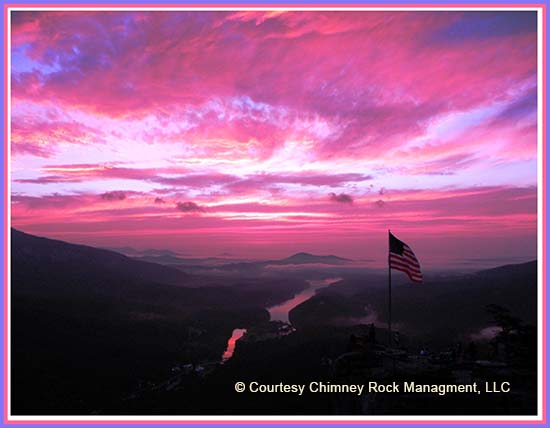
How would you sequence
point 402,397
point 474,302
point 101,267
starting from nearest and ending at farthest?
1. point 402,397
2. point 474,302
3. point 101,267

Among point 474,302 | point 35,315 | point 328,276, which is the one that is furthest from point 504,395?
point 328,276

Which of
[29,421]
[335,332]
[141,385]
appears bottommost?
[141,385]

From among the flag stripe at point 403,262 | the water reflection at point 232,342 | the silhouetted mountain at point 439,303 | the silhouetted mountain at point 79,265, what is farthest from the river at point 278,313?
the flag stripe at point 403,262

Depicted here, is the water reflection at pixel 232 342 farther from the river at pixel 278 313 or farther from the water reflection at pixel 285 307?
the water reflection at pixel 285 307

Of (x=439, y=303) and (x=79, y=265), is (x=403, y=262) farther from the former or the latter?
(x=79, y=265)

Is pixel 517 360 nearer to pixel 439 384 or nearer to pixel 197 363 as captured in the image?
pixel 439 384

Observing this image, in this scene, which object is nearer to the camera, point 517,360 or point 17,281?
point 517,360

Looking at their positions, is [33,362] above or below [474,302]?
below

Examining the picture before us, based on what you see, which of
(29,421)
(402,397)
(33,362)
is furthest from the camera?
(33,362)
